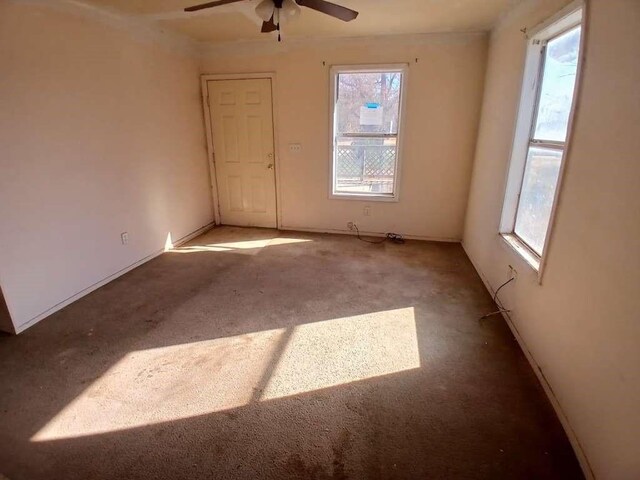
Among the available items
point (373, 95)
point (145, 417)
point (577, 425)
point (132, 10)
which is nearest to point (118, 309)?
point (145, 417)

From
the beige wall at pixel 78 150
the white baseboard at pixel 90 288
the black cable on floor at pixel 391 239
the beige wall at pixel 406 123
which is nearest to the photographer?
the beige wall at pixel 78 150

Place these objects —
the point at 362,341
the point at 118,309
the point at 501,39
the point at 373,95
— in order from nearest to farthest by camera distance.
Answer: the point at 362,341, the point at 118,309, the point at 501,39, the point at 373,95

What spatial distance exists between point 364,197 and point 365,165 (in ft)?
1.35

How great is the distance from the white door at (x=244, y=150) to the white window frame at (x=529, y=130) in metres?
2.88

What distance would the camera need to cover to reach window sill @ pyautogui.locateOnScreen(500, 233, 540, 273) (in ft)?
7.48

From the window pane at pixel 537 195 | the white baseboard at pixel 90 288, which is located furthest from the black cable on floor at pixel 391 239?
the white baseboard at pixel 90 288

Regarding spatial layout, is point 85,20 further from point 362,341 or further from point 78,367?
point 362,341

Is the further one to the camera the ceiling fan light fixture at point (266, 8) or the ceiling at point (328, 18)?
the ceiling at point (328, 18)

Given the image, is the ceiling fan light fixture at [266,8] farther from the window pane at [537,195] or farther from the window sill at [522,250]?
the window sill at [522,250]

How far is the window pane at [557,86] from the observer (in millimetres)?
2084

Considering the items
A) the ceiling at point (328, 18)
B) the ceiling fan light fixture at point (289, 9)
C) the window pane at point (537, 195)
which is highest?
the ceiling at point (328, 18)

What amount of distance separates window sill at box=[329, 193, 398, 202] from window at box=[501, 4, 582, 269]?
168 cm

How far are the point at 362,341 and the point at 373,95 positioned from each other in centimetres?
305

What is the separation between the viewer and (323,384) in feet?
6.46
